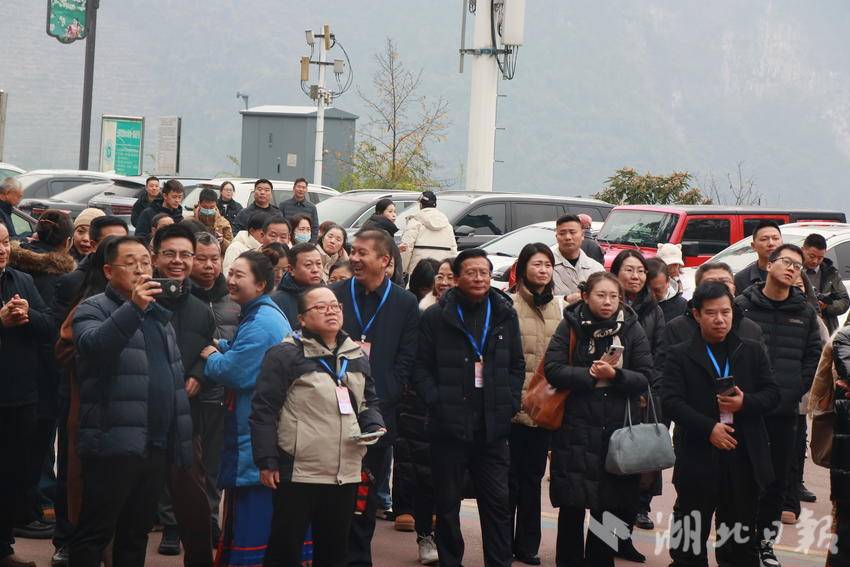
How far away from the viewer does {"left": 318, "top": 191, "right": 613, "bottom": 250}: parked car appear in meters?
20.1

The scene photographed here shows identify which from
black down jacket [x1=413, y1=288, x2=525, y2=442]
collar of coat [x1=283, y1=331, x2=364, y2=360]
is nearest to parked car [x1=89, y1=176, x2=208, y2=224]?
black down jacket [x1=413, y1=288, x2=525, y2=442]

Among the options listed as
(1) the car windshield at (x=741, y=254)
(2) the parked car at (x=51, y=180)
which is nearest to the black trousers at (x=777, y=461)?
(1) the car windshield at (x=741, y=254)

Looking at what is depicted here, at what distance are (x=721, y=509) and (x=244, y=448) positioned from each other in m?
2.71

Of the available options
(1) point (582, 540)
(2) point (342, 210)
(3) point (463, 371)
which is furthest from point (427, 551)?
(2) point (342, 210)

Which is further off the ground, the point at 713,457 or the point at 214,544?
the point at 713,457

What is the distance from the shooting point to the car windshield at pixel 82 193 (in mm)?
26359

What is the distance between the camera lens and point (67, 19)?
34.4m

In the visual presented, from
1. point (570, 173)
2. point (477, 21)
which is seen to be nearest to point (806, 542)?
point (477, 21)

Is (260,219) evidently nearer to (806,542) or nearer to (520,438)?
(520,438)

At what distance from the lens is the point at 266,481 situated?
6.14m

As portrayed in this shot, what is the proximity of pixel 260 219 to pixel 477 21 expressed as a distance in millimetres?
17625

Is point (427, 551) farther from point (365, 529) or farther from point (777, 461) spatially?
point (777, 461)

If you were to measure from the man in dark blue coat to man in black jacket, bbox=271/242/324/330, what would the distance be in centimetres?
150

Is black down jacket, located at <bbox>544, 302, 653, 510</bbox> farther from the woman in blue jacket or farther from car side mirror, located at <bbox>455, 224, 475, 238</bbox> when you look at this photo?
car side mirror, located at <bbox>455, 224, 475, 238</bbox>
